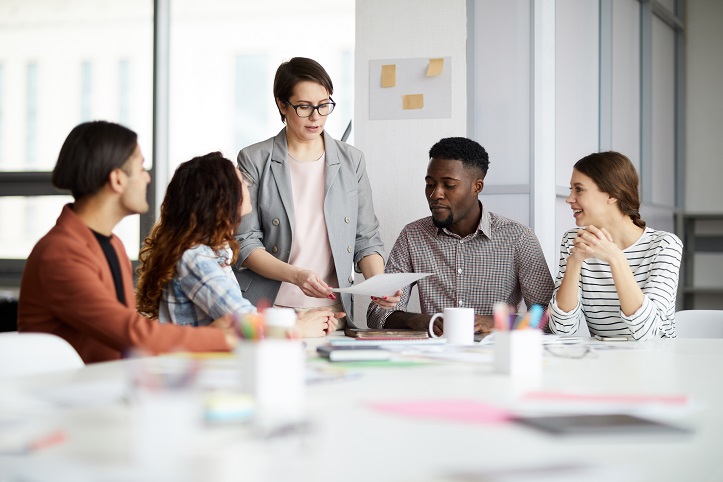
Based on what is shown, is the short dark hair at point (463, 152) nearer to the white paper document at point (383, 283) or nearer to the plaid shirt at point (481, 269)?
the plaid shirt at point (481, 269)

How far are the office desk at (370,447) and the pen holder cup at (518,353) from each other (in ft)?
0.53

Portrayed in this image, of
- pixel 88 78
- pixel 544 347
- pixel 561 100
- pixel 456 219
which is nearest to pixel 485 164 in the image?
pixel 456 219

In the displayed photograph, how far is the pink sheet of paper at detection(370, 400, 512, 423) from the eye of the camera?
1.14 metres

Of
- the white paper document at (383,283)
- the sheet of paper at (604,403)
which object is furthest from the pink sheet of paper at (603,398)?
the white paper document at (383,283)

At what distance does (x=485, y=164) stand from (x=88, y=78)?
2615 millimetres

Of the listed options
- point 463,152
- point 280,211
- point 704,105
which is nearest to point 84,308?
point 280,211

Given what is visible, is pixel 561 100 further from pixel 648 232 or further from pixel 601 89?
pixel 648 232

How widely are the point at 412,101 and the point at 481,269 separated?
0.84 metres

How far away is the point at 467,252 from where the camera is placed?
123 inches

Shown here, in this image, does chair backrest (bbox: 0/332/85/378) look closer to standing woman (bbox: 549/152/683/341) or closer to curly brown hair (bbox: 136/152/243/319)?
curly brown hair (bbox: 136/152/243/319)

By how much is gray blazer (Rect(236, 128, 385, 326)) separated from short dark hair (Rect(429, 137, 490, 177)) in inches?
13.3

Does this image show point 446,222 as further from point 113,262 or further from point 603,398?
point 603,398

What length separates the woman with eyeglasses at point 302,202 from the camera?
2.95m

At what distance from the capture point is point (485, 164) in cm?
323
